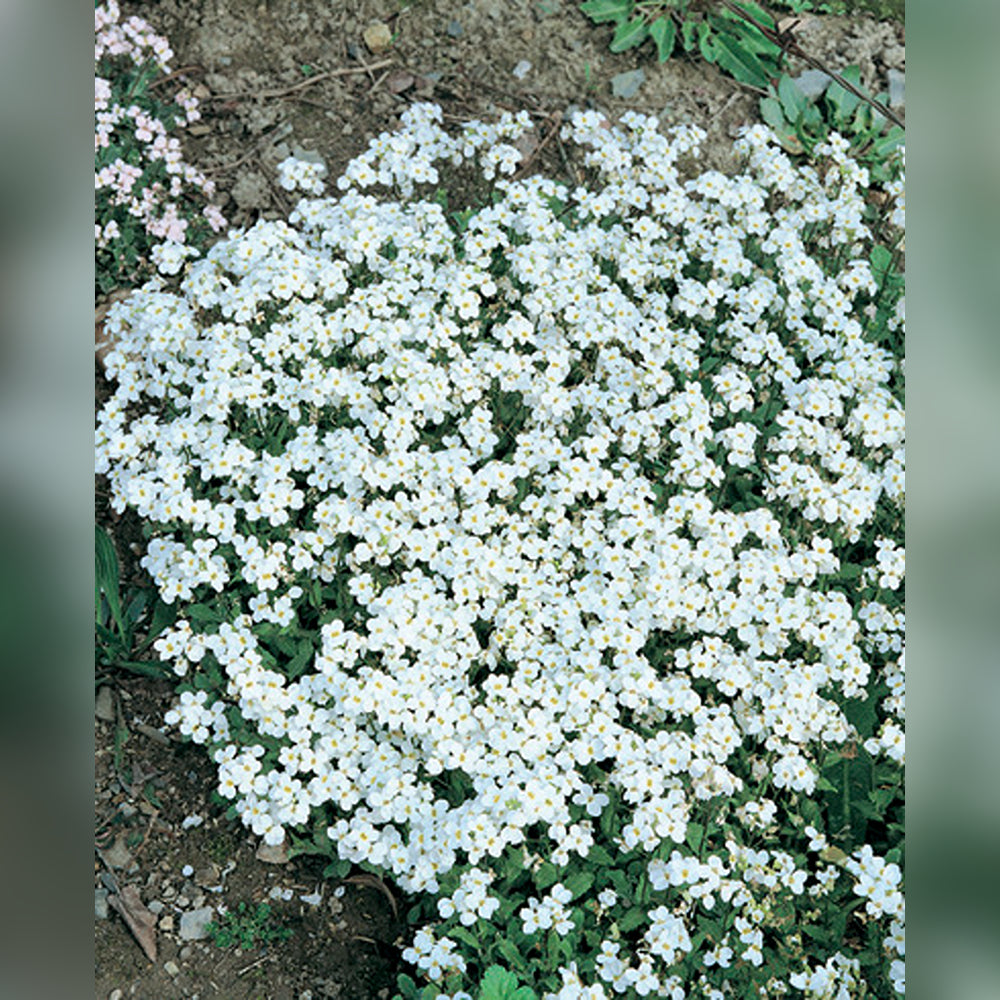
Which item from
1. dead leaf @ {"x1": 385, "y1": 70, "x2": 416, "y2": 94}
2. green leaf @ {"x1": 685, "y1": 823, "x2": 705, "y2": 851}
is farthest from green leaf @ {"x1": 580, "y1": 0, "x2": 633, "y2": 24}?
green leaf @ {"x1": 685, "y1": 823, "x2": 705, "y2": 851}

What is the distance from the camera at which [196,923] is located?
340cm

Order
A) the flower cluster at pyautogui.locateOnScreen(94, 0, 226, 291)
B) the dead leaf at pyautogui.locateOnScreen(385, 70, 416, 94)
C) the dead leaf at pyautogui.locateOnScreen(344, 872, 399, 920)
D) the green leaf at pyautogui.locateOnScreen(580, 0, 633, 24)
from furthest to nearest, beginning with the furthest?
1. the green leaf at pyautogui.locateOnScreen(580, 0, 633, 24)
2. the dead leaf at pyautogui.locateOnScreen(385, 70, 416, 94)
3. the flower cluster at pyautogui.locateOnScreen(94, 0, 226, 291)
4. the dead leaf at pyautogui.locateOnScreen(344, 872, 399, 920)

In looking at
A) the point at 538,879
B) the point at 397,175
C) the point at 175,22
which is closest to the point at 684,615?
the point at 538,879

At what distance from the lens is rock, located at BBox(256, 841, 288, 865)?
3500 mm

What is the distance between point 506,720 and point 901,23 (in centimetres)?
453

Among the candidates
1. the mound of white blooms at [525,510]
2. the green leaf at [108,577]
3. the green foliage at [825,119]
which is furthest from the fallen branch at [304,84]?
the green leaf at [108,577]

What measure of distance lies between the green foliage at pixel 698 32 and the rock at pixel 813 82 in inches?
4.9

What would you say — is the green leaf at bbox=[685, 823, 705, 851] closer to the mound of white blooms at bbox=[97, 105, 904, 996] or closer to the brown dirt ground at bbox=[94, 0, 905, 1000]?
the mound of white blooms at bbox=[97, 105, 904, 996]

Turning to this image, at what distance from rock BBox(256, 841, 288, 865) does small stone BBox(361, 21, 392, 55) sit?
3.85 meters

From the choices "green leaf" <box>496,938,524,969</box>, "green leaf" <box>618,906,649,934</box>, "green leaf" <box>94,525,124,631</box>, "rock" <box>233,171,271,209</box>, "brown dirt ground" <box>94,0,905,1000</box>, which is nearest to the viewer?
"green leaf" <box>496,938,524,969</box>

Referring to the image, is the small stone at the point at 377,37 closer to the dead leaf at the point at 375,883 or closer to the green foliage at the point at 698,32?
the green foliage at the point at 698,32

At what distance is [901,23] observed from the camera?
6.03 m

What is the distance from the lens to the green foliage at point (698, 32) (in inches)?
226
